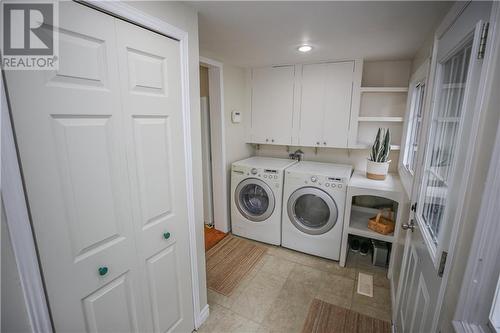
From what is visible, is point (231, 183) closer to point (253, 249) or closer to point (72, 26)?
point (253, 249)

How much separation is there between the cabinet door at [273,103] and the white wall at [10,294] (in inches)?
102

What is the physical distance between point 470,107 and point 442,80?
0.62m

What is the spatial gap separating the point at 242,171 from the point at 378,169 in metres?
1.47

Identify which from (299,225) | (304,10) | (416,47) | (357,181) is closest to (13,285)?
(304,10)

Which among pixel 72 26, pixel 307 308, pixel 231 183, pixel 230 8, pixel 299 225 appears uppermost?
pixel 230 8

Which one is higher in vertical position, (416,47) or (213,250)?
(416,47)

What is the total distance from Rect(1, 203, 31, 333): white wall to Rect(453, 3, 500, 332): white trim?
1.45 m

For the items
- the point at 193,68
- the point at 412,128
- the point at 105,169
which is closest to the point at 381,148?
the point at 412,128

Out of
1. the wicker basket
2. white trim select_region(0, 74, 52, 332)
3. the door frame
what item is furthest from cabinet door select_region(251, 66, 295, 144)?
white trim select_region(0, 74, 52, 332)

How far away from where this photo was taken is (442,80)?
1.22 m

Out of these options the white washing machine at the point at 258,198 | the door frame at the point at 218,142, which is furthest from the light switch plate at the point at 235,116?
the white washing machine at the point at 258,198

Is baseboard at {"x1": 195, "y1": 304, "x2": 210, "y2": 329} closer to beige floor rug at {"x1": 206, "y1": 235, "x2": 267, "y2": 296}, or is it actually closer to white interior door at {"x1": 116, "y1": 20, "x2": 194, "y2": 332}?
white interior door at {"x1": 116, "y1": 20, "x2": 194, "y2": 332}

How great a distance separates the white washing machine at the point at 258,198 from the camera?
2.62 meters

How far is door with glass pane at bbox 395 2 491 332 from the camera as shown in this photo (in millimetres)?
766
